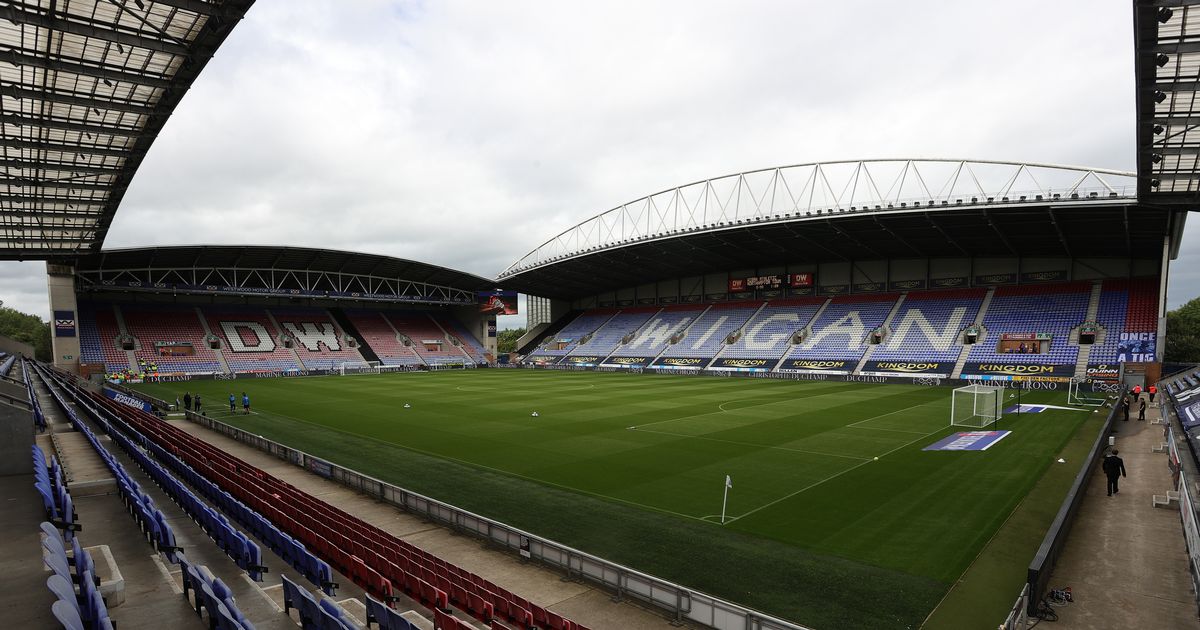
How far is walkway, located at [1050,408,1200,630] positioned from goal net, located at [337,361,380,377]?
63638mm

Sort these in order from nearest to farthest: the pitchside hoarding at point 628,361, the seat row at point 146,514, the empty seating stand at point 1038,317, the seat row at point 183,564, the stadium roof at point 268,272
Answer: the seat row at point 183,564 < the seat row at point 146,514 < the empty seating stand at point 1038,317 < the stadium roof at point 268,272 < the pitchside hoarding at point 628,361

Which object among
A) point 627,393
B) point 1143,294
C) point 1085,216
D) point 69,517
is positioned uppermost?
point 1085,216

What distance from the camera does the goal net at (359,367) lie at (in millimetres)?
65312

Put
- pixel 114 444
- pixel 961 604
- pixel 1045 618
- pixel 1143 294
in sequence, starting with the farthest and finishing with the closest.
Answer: pixel 1143 294, pixel 114 444, pixel 961 604, pixel 1045 618

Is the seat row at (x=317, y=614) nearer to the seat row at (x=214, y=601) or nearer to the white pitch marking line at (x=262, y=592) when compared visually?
the seat row at (x=214, y=601)

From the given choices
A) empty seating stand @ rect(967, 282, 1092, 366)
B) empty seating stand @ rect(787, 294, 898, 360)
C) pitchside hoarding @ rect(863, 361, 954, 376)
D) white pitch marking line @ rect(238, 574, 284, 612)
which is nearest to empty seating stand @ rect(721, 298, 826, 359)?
empty seating stand @ rect(787, 294, 898, 360)

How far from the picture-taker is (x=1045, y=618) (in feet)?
29.8

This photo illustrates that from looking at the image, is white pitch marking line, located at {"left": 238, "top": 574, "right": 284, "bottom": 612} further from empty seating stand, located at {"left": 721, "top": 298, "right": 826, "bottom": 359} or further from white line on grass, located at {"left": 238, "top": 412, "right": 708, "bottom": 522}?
empty seating stand, located at {"left": 721, "top": 298, "right": 826, "bottom": 359}

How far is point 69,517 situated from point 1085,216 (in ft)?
179

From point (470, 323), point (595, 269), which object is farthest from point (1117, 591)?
point (470, 323)

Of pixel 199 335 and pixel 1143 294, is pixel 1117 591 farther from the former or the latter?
pixel 199 335

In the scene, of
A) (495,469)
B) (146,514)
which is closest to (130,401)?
(495,469)

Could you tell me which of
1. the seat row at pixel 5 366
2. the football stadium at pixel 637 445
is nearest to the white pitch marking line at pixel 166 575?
the football stadium at pixel 637 445

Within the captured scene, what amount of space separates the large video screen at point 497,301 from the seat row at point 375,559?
64.6 metres
